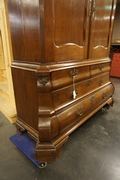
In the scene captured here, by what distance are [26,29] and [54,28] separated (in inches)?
9.2

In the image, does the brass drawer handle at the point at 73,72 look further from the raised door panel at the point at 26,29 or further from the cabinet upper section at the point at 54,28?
the raised door panel at the point at 26,29

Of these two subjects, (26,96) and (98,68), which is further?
(98,68)

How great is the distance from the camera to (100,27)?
124cm

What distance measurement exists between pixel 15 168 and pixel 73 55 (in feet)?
3.57

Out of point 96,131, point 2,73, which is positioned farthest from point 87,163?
point 2,73

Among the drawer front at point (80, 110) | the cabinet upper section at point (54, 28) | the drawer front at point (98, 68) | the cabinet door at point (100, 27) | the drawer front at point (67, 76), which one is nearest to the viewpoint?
the cabinet upper section at point (54, 28)

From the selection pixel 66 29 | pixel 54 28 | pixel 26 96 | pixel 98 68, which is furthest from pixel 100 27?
pixel 26 96

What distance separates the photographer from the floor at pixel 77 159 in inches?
34.9

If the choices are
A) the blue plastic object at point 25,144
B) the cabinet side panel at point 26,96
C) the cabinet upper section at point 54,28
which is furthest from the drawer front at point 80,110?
the cabinet upper section at point 54,28

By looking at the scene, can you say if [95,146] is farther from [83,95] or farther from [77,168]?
[83,95]

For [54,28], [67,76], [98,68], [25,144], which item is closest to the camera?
[54,28]

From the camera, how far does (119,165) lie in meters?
0.98

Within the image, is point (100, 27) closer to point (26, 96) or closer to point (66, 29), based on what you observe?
point (66, 29)

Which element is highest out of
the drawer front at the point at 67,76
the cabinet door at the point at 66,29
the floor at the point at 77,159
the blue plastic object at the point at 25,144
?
the cabinet door at the point at 66,29
